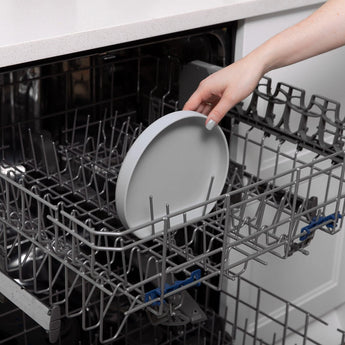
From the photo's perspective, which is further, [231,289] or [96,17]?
[231,289]

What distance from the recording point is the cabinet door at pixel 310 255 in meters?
1.35

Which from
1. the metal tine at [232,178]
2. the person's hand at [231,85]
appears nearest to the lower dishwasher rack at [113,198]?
the metal tine at [232,178]

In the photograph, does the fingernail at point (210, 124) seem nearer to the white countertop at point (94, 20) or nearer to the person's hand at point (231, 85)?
the person's hand at point (231, 85)

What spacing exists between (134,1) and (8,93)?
1.11 ft

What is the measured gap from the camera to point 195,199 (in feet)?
4.00

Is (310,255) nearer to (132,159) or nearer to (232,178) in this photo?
(232,178)

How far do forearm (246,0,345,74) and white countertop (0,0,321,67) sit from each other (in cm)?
15

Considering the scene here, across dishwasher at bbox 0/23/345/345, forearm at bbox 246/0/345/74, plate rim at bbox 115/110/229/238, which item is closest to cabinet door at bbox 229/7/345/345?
dishwasher at bbox 0/23/345/345

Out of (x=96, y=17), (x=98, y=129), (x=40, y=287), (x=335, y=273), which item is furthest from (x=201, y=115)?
(x=335, y=273)

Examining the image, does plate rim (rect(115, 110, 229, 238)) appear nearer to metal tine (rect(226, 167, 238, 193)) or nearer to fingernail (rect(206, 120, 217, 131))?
fingernail (rect(206, 120, 217, 131))

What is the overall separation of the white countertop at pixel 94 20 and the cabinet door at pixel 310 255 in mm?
50

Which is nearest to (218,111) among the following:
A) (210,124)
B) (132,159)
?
(210,124)

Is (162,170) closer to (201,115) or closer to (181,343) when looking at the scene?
(201,115)

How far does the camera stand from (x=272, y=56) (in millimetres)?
1123
